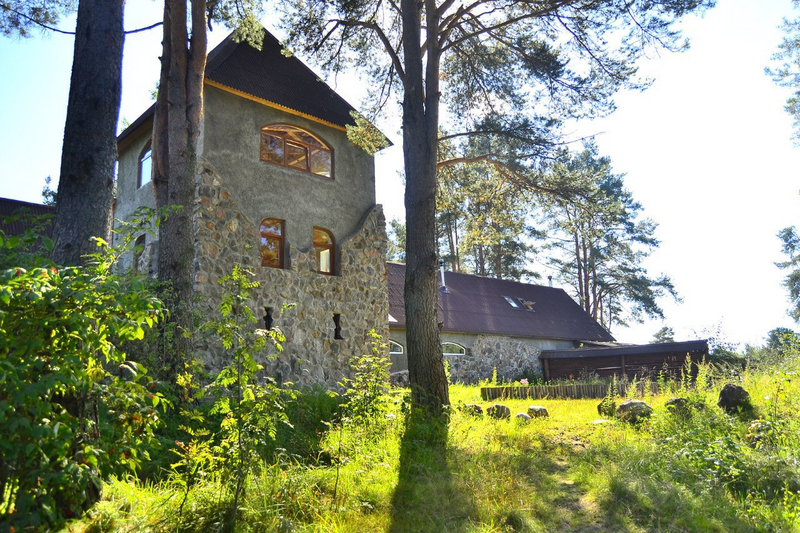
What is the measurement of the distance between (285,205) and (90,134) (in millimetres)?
7472

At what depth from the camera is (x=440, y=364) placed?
855 cm

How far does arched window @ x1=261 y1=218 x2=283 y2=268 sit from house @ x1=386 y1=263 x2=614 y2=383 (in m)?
6.67

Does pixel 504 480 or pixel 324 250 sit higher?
pixel 324 250

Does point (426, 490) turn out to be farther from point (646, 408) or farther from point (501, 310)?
point (501, 310)

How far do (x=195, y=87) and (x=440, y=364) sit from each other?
6.10 meters

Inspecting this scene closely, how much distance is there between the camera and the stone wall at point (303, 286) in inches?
441

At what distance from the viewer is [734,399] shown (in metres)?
7.53

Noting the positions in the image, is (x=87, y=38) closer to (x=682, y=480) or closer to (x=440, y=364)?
(x=440, y=364)

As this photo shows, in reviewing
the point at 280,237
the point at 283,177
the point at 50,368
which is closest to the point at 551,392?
A: the point at 280,237

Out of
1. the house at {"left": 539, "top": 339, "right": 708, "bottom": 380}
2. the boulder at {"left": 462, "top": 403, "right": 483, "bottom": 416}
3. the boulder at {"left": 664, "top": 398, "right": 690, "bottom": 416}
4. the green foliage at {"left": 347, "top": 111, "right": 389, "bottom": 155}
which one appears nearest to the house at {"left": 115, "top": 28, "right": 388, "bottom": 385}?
the green foliage at {"left": 347, "top": 111, "right": 389, "bottom": 155}

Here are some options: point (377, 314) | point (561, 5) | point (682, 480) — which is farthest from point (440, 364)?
point (561, 5)

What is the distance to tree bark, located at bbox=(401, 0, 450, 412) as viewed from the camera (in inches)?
333

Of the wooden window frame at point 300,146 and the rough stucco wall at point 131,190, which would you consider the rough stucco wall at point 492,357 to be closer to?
the wooden window frame at point 300,146

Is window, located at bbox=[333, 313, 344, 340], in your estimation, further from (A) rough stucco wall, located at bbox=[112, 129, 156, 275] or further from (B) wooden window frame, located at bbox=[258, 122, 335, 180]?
(A) rough stucco wall, located at bbox=[112, 129, 156, 275]
